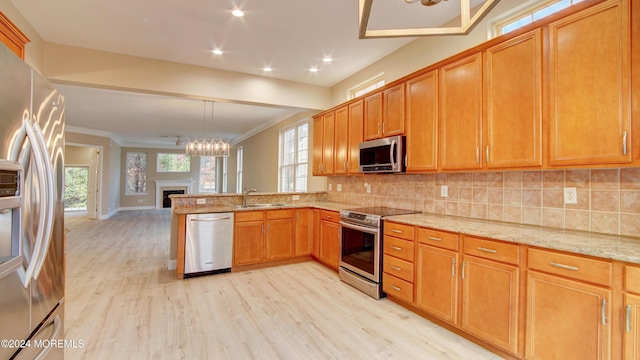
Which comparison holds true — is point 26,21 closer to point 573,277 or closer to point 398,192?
point 398,192

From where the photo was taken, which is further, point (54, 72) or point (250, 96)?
point (250, 96)

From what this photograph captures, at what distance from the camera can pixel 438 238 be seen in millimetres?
2387

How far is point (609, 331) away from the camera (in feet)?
4.92

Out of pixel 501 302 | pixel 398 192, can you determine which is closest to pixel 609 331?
pixel 501 302

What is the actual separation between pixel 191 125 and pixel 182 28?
→ 534 centimetres

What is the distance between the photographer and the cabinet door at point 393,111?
3.13 meters

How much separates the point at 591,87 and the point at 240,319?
317cm

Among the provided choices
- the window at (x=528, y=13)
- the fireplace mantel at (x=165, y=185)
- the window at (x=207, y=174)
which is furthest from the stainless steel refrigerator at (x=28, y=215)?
the window at (x=207, y=174)

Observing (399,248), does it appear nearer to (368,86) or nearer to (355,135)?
(355,135)

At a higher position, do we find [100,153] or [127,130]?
[127,130]

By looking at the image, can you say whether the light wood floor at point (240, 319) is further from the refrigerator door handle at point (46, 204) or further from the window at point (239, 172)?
the window at point (239, 172)

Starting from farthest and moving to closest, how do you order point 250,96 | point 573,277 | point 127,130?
point 127,130 → point 250,96 → point 573,277

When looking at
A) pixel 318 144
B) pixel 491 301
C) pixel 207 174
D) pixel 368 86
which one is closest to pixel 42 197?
pixel 491 301

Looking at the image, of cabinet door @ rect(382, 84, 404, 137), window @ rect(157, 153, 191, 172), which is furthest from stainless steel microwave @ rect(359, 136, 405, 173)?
window @ rect(157, 153, 191, 172)
